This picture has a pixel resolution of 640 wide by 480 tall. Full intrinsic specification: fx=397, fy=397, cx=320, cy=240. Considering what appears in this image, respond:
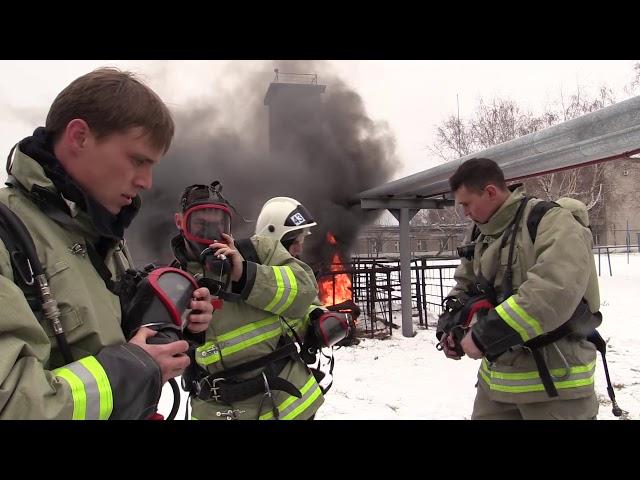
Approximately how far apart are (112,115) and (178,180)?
969 centimetres

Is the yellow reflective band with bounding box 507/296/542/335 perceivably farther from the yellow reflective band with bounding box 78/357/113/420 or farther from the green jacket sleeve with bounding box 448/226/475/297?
the yellow reflective band with bounding box 78/357/113/420

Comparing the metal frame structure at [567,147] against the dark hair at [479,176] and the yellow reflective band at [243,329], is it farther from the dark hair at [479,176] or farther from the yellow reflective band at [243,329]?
the yellow reflective band at [243,329]

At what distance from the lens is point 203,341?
2.20m

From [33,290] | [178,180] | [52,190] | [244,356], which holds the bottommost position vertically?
[244,356]

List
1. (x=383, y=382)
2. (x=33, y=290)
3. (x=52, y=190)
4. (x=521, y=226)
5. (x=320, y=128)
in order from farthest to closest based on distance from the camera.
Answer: (x=320, y=128) < (x=383, y=382) < (x=521, y=226) < (x=52, y=190) < (x=33, y=290)

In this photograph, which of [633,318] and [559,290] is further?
[633,318]

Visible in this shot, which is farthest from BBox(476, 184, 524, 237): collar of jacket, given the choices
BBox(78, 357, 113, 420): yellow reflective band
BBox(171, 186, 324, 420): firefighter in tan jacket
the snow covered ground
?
the snow covered ground

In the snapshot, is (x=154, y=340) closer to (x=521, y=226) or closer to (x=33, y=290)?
(x=33, y=290)

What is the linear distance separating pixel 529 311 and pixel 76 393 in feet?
6.67

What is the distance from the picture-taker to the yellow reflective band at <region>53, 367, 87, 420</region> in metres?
0.90

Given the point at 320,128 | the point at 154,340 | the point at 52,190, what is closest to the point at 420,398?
the point at 154,340

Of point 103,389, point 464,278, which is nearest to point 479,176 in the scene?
point 464,278

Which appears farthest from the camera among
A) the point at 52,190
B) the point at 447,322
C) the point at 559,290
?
the point at 447,322

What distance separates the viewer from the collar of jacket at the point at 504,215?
2539 millimetres
